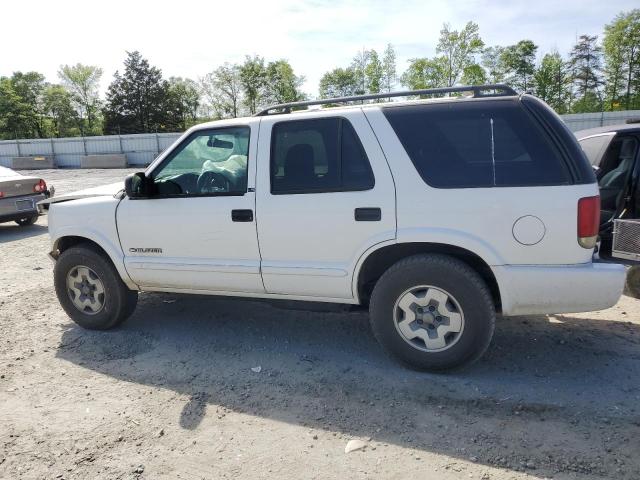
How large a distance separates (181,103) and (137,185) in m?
68.9

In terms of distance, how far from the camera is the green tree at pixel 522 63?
52.3 m

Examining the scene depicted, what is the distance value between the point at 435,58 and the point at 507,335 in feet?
150

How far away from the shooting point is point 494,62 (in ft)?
159

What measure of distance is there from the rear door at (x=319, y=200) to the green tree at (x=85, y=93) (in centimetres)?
7506

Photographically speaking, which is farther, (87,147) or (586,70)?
(586,70)

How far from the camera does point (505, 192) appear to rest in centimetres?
329

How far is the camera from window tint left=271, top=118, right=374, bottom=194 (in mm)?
3680

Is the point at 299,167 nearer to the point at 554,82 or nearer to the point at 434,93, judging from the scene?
the point at 434,93

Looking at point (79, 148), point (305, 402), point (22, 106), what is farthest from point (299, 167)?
point (22, 106)

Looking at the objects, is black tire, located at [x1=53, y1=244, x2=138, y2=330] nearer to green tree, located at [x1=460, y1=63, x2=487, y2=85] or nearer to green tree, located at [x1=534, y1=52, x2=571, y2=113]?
green tree, located at [x1=460, y1=63, x2=487, y2=85]

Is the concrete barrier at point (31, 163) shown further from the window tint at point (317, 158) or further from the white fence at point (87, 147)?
the window tint at point (317, 158)

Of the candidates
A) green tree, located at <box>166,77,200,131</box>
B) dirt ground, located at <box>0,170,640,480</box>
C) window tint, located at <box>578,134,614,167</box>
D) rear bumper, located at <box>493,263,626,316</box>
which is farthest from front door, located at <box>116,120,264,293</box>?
green tree, located at <box>166,77,200,131</box>

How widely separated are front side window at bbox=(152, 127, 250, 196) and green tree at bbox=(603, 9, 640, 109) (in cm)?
5591

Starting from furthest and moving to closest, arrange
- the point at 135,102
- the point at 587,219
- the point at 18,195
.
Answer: the point at 135,102 → the point at 18,195 → the point at 587,219
